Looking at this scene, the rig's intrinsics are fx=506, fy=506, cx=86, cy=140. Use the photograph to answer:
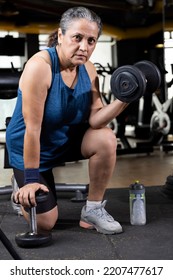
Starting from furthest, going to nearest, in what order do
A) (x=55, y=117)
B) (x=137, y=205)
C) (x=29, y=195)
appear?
(x=137, y=205) < (x=55, y=117) < (x=29, y=195)

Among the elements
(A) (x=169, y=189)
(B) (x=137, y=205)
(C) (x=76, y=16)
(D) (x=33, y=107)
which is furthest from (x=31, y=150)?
(A) (x=169, y=189)

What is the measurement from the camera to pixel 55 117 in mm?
1976

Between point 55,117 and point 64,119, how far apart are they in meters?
0.07

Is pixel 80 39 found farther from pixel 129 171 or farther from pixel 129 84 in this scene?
pixel 129 171

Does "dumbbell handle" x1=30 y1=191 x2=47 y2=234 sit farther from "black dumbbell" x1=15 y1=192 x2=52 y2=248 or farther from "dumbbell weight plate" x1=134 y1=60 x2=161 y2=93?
"dumbbell weight plate" x1=134 y1=60 x2=161 y2=93

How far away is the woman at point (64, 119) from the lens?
5.93 feet

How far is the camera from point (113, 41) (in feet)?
26.0

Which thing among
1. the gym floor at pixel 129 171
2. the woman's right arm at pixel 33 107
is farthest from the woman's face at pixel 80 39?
the gym floor at pixel 129 171

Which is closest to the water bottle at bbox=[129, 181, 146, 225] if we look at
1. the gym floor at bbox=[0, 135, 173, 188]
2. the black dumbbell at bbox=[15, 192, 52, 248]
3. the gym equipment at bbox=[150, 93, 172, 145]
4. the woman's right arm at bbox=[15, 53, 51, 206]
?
the black dumbbell at bbox=[15, 192, 52, 248]

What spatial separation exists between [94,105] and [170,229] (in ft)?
1.99

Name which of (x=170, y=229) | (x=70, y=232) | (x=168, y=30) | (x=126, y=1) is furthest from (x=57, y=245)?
(x=126, y=1)

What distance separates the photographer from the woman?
5.93 ft

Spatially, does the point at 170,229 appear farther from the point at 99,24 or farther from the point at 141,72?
the point at 99,24

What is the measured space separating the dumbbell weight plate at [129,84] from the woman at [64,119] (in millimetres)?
85
